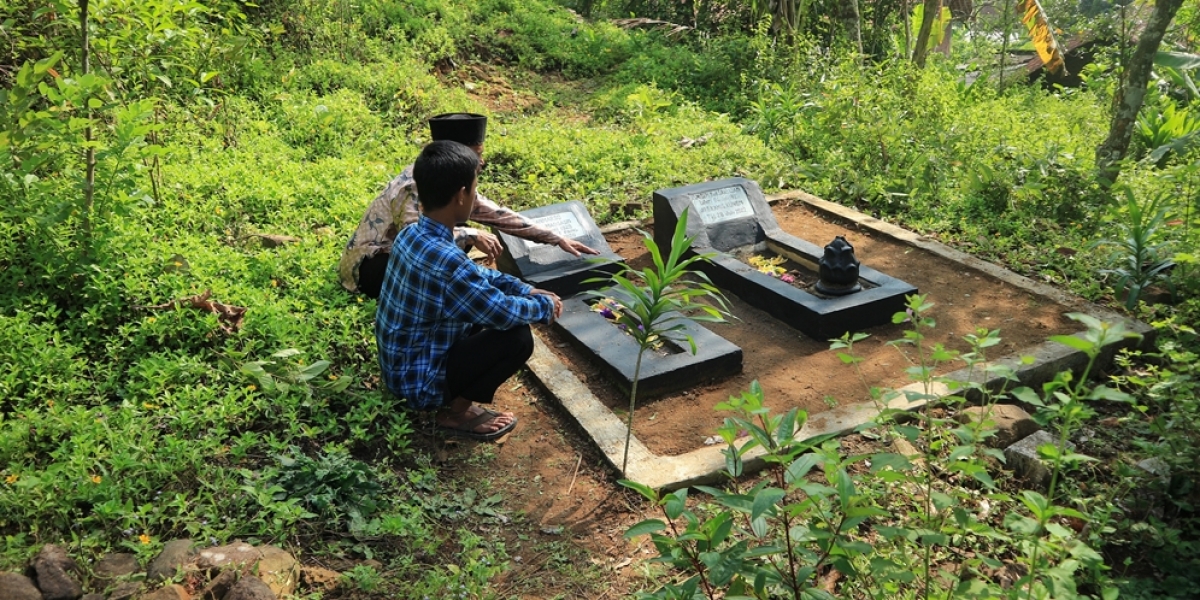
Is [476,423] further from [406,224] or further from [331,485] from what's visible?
[406,224]

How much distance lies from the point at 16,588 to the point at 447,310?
5.70 feet

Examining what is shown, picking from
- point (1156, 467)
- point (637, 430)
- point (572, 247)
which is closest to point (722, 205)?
point (572, 247)

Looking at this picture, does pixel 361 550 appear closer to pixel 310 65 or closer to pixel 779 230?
pixel 779 230

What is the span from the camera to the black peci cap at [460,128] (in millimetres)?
4367

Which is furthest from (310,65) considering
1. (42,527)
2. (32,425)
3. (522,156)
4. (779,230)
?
(42,527)

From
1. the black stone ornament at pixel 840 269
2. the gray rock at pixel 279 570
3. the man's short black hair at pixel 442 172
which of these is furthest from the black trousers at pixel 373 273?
the black stone ornament at pixel 840 269

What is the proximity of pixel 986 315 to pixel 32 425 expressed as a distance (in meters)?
4.81

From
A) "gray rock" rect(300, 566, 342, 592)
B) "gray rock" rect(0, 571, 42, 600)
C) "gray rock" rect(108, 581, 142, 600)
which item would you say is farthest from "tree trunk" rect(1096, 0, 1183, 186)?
"gray rock" rect(0, 571, 42, 600)

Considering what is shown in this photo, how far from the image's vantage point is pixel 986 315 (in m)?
5.08

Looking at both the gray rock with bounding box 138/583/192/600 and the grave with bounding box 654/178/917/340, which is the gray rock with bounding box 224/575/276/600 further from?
the grave with bounding box 654/178/917/340

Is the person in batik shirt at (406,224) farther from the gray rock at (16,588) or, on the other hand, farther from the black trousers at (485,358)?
the gray rock at (16,588)

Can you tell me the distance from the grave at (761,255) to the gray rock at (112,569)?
115 inches

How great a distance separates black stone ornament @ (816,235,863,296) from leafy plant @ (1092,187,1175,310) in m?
1.41

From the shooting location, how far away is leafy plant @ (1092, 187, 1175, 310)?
475cm
